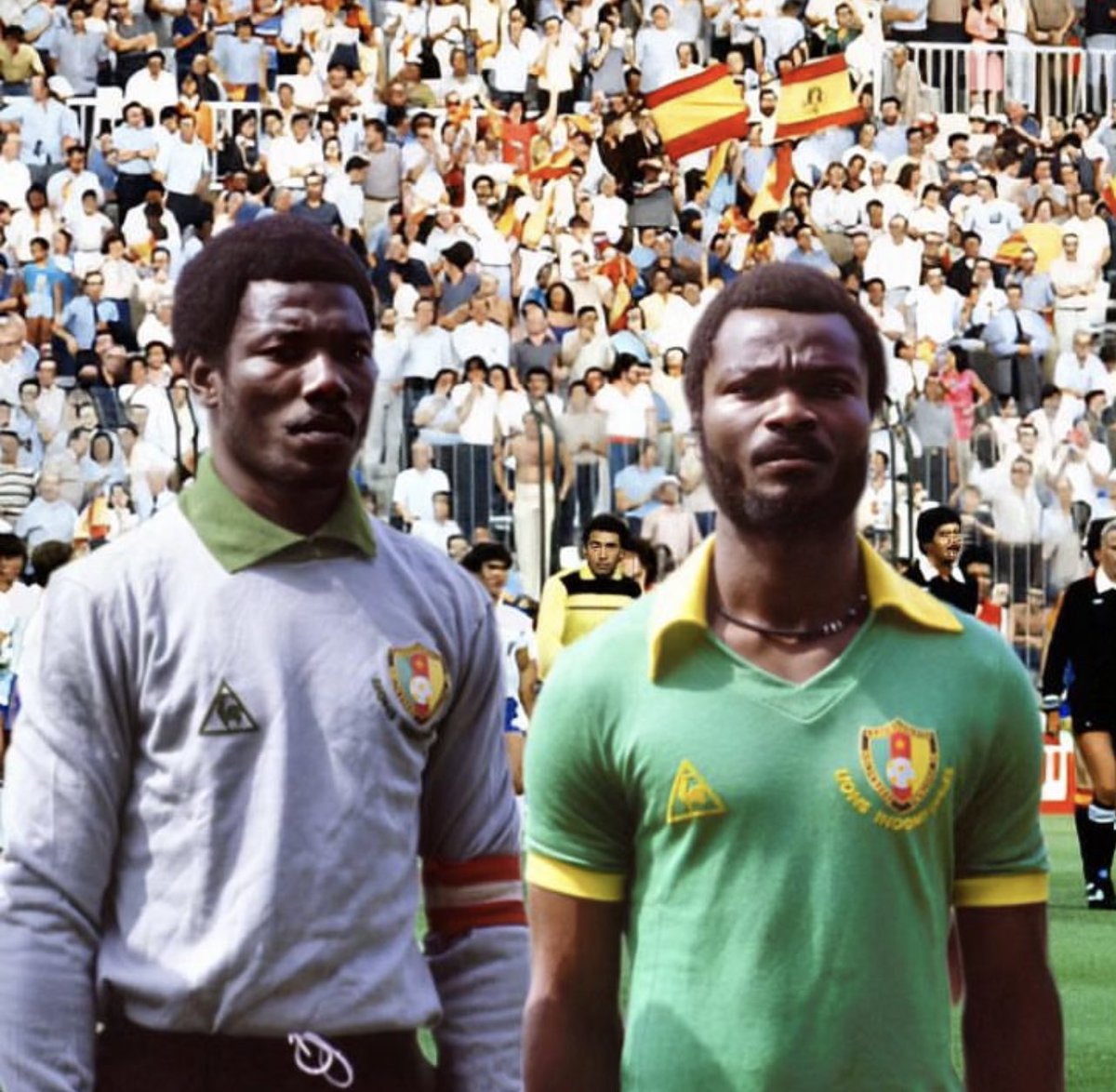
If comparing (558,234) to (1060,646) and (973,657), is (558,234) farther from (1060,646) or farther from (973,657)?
(973,657)

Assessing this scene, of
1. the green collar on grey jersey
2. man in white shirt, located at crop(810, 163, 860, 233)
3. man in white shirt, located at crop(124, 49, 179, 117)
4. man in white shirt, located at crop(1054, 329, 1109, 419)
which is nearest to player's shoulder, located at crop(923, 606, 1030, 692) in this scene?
the green collar on grey jersey

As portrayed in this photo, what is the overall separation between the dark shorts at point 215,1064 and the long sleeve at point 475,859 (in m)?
0.22

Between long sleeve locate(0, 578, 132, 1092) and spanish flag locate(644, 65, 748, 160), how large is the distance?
26779 mm

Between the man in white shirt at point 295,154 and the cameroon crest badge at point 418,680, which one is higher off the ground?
the man in white shirt at point 295,154

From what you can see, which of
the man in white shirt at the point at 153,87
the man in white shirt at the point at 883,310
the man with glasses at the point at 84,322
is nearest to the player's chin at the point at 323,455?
the man with glasses at the point at 84,322

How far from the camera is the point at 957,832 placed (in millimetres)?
3539

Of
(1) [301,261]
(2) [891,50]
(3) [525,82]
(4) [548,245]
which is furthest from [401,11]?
(1) [301,261]

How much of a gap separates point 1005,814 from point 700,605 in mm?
396

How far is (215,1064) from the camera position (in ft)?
12.7

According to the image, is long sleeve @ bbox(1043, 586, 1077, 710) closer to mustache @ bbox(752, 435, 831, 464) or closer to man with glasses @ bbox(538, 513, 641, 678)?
man with glasses @ bbox(538, 513, 641, 678)

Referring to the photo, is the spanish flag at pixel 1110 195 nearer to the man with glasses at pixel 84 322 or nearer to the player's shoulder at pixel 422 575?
the man with glasses at pixel 84 322

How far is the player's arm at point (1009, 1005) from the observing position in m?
3.52

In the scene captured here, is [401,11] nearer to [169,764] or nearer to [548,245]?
[548,245]

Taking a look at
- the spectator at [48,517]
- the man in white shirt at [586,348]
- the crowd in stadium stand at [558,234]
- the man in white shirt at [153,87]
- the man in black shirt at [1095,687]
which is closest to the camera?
the man in black shirt at [1095,687]
